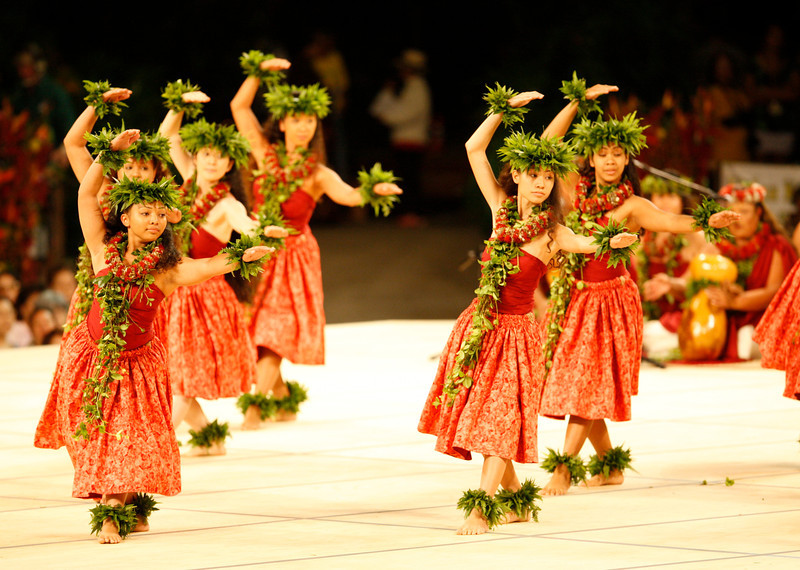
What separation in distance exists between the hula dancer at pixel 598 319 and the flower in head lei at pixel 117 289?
1.60 m

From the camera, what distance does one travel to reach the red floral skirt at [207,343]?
6492 millimetres

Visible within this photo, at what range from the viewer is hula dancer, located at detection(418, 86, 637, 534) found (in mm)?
5039

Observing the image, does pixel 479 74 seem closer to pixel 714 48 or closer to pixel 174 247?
pixel 714 48

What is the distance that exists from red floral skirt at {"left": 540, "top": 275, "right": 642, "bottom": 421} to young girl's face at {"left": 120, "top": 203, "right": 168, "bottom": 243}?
1.64 m

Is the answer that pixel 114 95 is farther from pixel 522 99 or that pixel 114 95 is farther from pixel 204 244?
pixel 522 99

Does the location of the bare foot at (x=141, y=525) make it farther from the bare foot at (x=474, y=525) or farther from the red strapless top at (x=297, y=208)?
the red strapless top at (x=297, y=208)

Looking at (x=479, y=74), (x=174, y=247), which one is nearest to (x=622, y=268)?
(x=174, y=247)

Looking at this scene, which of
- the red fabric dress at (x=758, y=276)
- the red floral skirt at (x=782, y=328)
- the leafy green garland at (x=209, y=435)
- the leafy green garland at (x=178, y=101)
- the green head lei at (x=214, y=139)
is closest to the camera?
the red floral skirt at (x=782, y=328)

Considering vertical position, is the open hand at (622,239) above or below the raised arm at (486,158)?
below

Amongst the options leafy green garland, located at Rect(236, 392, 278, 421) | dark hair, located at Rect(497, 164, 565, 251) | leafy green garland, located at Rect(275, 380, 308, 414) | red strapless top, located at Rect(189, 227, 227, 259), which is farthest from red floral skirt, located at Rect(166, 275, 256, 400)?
dark hair, located at Rect(497, 164, 565, 251)

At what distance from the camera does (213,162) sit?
6.55 metres

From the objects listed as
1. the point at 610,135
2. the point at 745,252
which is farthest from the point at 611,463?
the point at 745,252

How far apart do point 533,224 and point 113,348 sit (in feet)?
4.79

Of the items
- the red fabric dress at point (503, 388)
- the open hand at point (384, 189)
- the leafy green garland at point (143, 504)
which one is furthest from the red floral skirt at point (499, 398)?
the open hand at point (384, 189)
